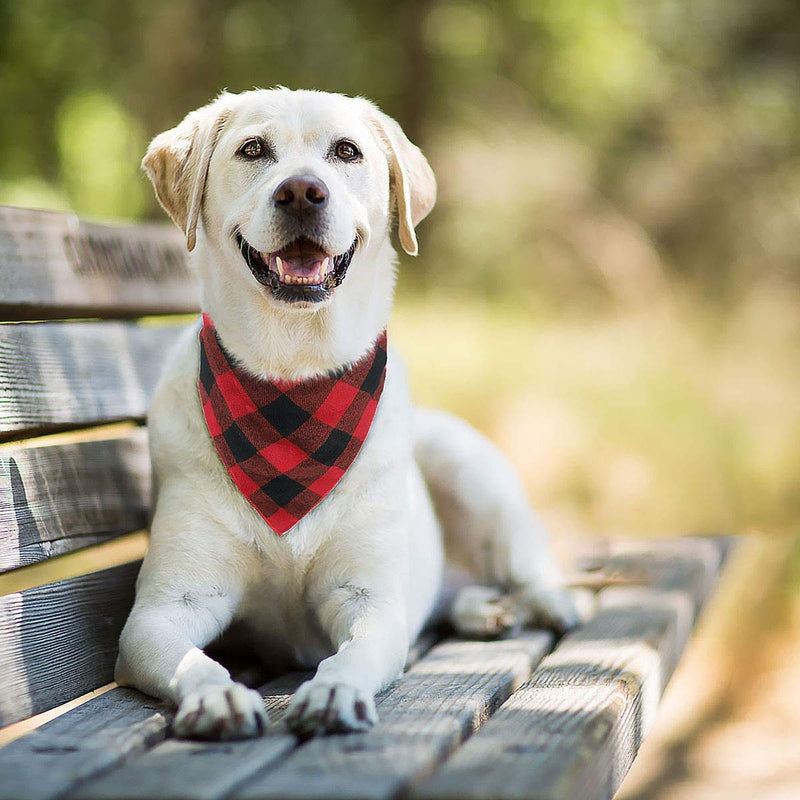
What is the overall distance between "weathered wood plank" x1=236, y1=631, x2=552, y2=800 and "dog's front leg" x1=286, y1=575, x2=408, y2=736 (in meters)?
0.04

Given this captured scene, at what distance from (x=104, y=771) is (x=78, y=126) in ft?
24.6

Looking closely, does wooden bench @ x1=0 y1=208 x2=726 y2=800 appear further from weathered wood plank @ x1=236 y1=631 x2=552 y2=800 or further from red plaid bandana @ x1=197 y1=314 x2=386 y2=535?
red plaid bandana @ x1=197 y1=314 x2=386 y2=535

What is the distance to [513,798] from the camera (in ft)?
4.49

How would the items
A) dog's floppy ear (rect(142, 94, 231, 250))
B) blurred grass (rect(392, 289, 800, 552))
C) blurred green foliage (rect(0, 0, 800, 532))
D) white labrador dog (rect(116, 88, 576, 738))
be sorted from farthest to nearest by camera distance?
blurred green foliage (rect(0, 0, 800, 532)), blurred grass (rect(392, 289, 800, 552)), dog's floppy ear (rect(142, 94, 231, 250)), white labrador dog (rect(116, 88, 576, 738))

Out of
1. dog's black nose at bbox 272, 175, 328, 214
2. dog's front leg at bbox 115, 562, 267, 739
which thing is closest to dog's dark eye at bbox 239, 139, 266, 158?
dog's black nose at bbox 272, 175, 328, 214

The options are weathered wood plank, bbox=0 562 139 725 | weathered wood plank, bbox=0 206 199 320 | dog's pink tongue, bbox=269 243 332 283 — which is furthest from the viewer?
weathered wood plank, bbox=0 206 199 320

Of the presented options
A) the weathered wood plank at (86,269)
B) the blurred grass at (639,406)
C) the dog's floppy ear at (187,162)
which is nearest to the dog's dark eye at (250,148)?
the dog's floppy ear at (187,162)

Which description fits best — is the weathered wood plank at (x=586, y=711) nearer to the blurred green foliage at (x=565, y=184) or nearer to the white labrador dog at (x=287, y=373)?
the white labrador dog at (x=287, y=373)

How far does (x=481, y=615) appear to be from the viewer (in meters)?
2.73

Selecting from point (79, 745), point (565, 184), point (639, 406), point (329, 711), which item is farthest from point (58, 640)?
point (565, 184)

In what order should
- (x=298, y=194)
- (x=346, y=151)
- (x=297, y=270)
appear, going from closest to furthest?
(x=298, y=194)
(x=297, y=270)
(x=346, y=151)

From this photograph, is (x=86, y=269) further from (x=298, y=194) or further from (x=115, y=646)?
(x=115, y=646)

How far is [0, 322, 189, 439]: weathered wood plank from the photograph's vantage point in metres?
2.43

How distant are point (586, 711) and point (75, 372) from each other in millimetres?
1646
